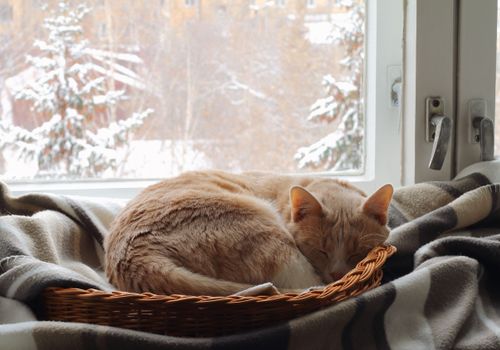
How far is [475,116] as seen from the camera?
1.67 m

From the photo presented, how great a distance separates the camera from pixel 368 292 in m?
1.04

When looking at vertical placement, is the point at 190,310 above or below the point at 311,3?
below

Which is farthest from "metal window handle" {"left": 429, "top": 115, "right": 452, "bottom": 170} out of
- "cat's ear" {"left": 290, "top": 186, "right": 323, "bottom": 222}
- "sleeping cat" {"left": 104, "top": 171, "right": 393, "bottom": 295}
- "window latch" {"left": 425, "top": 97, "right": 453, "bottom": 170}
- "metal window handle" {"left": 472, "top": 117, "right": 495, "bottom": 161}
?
"cat's ear" {"left": 290, "top": 186, "right": 323, "bottom": 222}

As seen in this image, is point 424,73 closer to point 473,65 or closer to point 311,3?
point 473,65

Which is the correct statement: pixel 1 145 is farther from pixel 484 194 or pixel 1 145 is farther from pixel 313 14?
pixel 484 194

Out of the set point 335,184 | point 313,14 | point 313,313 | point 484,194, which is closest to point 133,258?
point 313,313

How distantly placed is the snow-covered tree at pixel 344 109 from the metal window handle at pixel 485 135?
0.32 metres

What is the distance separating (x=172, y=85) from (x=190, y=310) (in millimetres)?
927


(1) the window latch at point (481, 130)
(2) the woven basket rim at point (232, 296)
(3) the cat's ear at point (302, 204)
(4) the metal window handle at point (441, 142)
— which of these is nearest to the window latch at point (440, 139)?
(4) the metal window handle at point (441, 142)

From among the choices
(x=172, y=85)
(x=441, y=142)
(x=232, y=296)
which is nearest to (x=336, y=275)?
(x=232, y=296)

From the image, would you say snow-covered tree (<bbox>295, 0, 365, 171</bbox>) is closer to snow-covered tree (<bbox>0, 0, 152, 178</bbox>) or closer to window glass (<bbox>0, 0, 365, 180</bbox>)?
window glass (<bbox>0, 0, 365, 180</bbox>)

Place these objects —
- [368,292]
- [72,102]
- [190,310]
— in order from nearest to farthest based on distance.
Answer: [190,310]
[368,292]
[72,102]

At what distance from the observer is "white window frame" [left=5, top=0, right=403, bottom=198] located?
1.74 m

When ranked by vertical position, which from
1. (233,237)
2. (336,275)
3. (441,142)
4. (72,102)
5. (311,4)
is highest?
(311,4)
